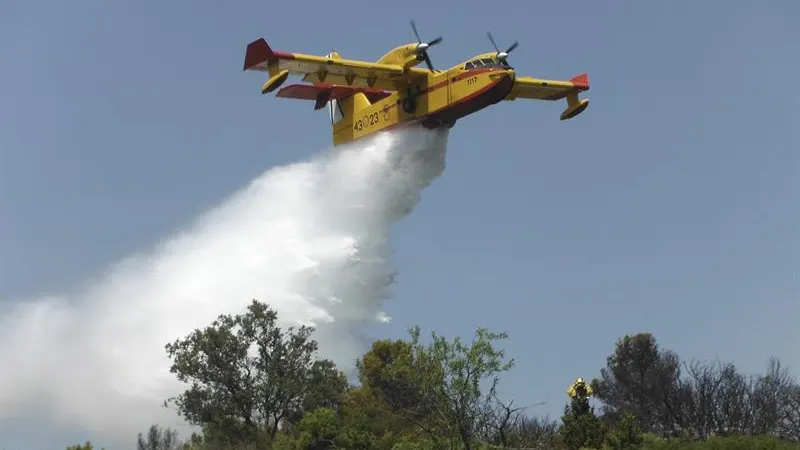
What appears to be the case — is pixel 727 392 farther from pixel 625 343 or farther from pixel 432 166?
pixel 432 166

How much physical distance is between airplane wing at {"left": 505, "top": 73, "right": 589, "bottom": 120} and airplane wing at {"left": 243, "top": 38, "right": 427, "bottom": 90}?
5856mm

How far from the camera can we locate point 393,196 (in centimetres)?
3975

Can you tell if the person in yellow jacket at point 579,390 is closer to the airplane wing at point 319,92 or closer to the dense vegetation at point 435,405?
the dense vegetation at point 435,405

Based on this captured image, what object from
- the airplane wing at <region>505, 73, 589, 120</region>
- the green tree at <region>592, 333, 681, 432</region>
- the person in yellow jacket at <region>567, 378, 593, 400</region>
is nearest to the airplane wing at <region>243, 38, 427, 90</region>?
the airplane wing at <region>505, 73, 589, 120</region>

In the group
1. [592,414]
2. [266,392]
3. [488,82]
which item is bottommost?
[592,414]

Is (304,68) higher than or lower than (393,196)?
higher

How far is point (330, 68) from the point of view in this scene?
36688 mm

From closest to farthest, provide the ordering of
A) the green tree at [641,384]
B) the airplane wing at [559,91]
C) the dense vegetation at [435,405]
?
1. the dense vegetation at [435,405]
2. the airplane wing at [559,91]
3. the green tree at [641,384]

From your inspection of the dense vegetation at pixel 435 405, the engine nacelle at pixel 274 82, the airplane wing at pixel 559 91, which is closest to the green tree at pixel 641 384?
the dense vegetation at pixel 435 405

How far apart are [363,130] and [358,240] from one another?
4282mm

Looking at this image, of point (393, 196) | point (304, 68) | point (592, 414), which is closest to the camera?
point (592, 414)

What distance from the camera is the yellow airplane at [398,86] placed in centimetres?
3503

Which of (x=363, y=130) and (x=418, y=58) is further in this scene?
(x=363, y=130)

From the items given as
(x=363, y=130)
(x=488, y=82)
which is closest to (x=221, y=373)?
(x=363, y=130)
